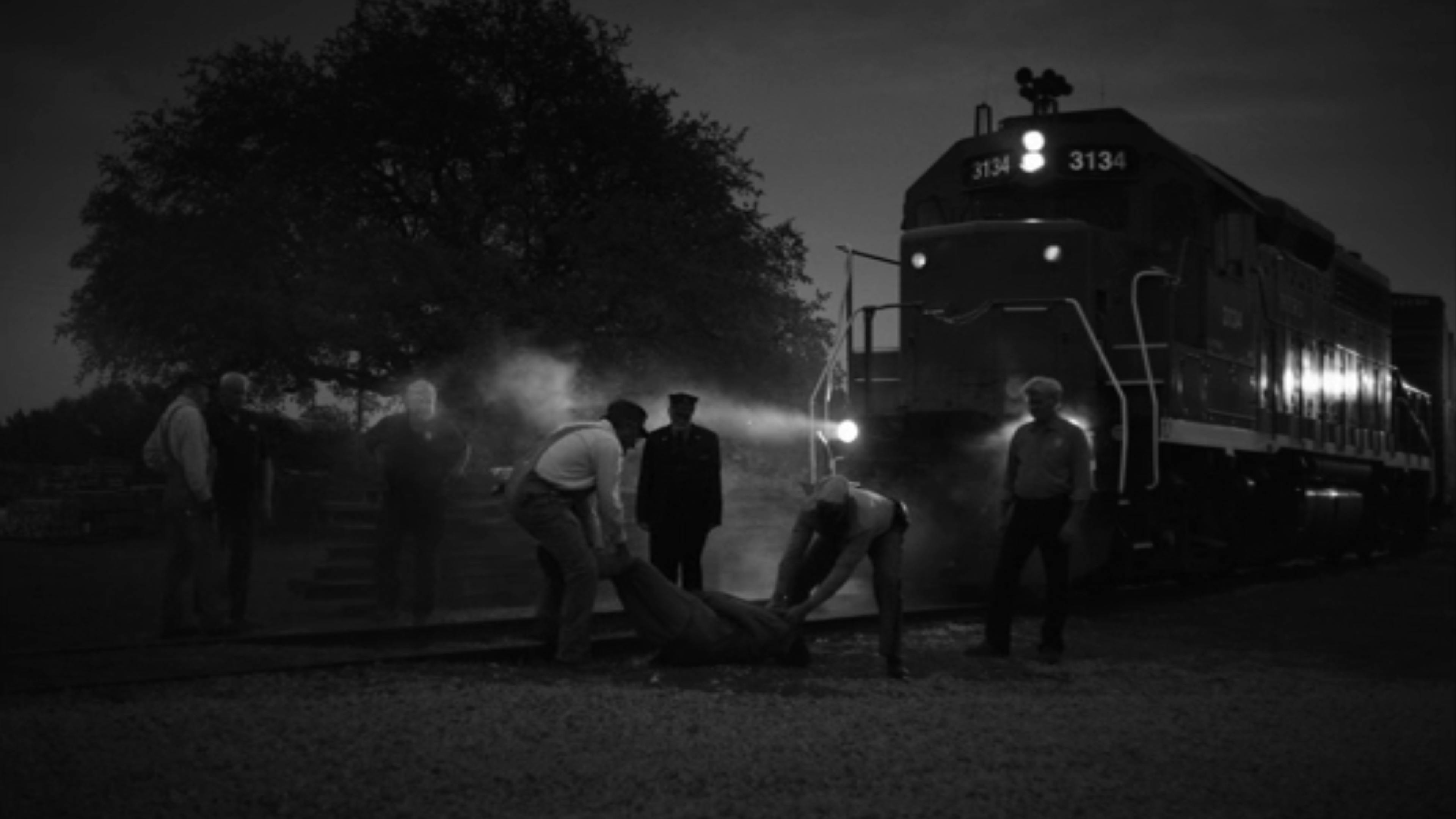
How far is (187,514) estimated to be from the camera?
35.3ft

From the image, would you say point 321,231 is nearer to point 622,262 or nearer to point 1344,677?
point 622,262

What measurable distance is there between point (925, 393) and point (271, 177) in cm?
2050

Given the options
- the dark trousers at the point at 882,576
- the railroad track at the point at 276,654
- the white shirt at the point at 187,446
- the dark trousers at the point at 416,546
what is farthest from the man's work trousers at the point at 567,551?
the dark trousers at the point at 416,546

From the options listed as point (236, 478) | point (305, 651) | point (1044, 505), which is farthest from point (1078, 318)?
point (305, 651)

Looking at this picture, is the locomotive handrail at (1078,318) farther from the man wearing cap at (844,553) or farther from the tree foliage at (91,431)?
the tree foliage at (91,431)

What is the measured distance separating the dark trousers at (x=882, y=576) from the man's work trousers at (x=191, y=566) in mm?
4071

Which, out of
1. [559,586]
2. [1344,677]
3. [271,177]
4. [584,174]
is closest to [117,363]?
[271,177]

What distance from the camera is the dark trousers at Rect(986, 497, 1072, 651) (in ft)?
34.5

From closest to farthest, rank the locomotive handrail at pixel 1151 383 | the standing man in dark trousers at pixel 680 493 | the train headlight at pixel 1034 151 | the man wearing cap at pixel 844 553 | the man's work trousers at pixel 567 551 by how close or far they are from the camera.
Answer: the man wearing cap at pixel 844 553 → the man's work trousers at pixel 567 551 → the standing man in dark trousers at pixel 680 493 → the locomotive handrail at pixel 1151 383 → the train headlight at pixel 1034 151

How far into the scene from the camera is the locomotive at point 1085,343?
546 inches

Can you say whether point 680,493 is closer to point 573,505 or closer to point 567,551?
point 573,505

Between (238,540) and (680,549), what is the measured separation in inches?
129

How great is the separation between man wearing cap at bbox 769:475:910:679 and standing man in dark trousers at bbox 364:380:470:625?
132 inches

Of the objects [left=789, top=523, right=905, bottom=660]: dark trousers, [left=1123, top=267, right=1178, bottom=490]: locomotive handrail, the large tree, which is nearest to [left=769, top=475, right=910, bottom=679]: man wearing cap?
[left=789, top=523, right=905, bottom=660]: dark trousers
